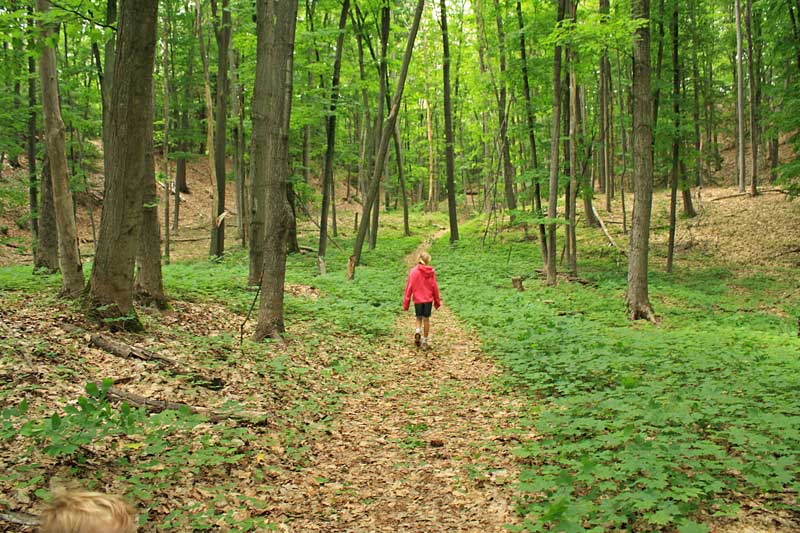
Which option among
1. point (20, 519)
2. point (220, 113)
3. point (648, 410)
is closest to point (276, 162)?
point (20, 519)

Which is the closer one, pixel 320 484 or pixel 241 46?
pixel 320 484

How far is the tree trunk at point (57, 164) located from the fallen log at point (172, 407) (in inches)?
145

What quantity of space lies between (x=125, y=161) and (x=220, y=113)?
11.5 meters

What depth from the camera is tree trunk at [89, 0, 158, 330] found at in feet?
21.9

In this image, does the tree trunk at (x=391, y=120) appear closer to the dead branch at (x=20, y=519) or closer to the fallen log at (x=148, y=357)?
the fallen log at (x=148, y=357)

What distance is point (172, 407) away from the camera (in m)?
5.14

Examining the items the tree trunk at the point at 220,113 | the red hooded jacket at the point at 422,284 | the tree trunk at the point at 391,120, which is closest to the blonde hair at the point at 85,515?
the red hooded jacket at the point at 422,284

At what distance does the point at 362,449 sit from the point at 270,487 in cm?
128

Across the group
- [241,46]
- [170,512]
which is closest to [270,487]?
[170,512]

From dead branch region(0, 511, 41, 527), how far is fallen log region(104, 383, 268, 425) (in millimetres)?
1688

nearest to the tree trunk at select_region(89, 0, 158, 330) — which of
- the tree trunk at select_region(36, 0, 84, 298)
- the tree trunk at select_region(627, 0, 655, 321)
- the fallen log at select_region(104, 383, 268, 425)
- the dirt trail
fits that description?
the tree trunk at select_region(36, 0, 84, 298)

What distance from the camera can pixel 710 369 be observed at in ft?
22.1

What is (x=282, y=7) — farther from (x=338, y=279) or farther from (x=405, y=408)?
(x=338, y=279)

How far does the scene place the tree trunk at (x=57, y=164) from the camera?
7.94m
